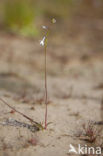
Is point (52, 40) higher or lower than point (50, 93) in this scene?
higher

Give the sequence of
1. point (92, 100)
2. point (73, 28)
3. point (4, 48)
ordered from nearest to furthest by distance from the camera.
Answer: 1. point (92, 100)
2. point (4, 48)
3. point (73, 28)

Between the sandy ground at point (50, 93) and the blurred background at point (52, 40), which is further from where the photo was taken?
the blurred background at point (52, 40)

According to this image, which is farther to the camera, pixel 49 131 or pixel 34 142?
pixel 49 131

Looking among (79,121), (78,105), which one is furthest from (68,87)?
(79,121)

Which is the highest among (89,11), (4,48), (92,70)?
→ (89,11)

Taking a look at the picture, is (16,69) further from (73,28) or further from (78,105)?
(73,28)

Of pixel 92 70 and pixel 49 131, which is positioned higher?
pixel 49 131

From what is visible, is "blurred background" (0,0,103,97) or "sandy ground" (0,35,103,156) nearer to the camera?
"sandy ground" (0,35,103,156)

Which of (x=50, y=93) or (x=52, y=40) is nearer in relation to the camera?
(x=50, y=93)
